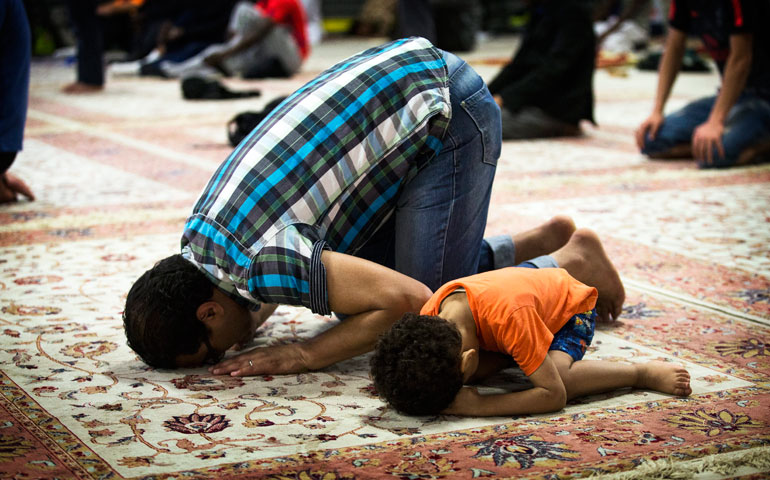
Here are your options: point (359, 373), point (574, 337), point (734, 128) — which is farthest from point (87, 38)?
point (574, 337)

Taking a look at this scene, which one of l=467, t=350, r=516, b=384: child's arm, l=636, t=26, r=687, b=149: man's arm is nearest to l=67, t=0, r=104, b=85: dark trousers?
l=636, t=26, r=687, b=149: man's arm

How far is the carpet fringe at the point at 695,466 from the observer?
1577 mm

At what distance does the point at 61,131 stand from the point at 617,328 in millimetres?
4662

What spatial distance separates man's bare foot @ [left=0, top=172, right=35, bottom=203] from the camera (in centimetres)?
401

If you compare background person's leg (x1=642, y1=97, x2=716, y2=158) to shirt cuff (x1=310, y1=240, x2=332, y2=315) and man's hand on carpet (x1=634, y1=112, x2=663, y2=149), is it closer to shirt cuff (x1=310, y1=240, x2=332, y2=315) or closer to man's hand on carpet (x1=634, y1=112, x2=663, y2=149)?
man's hand on carpet (x1=634, y1=112, x2=663, y2=149)

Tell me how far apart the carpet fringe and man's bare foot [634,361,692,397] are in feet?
0.98

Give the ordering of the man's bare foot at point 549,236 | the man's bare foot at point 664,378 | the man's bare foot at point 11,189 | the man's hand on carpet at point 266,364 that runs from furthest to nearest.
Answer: the man's bare foot at point 11,189, the man's bare foot at point 549,236, the man's hand on carpet at point 266,364, the man's bare foot at point 664,378

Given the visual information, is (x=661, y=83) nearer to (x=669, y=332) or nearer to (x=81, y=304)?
(x=669, y=332)

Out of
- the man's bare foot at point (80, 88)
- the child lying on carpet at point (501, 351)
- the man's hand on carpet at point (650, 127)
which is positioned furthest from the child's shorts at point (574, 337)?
the man's bare foot at point (80, 88)

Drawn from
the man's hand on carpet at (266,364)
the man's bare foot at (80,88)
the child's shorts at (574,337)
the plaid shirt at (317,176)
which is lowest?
the man's bare foot at (80,88)

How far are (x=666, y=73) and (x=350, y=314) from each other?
3.23 metres

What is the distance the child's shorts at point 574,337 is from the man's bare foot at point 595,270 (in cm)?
32

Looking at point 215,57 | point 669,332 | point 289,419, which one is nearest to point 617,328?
point 669,332

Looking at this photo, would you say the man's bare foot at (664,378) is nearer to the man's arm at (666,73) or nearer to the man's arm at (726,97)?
the man's arm at (726,97)
